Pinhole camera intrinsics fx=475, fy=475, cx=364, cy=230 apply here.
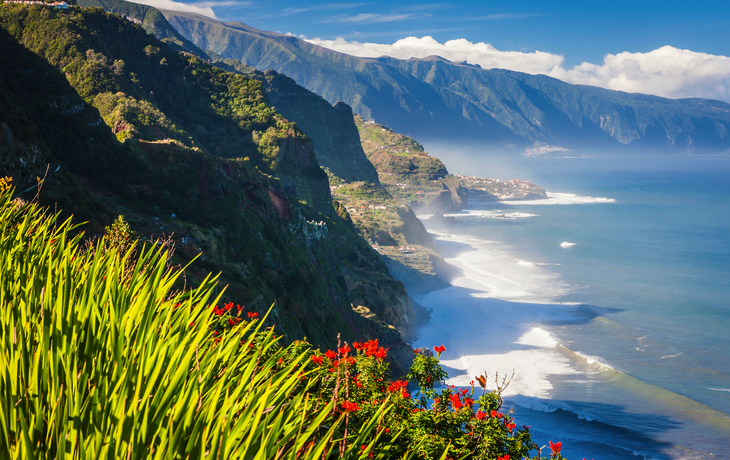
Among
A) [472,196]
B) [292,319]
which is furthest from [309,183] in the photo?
[472,196]

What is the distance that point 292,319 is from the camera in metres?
30.8

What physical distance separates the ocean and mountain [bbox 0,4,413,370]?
1095 centimetres

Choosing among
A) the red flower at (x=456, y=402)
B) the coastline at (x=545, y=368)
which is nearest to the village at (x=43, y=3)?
the coastline at (x=545, y=368)

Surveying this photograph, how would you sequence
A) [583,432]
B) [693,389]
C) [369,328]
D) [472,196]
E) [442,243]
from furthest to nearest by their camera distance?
[472,196] < [442,243] < [369,328] < [693,389] < [583,432]

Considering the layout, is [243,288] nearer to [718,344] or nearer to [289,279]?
[289,279]

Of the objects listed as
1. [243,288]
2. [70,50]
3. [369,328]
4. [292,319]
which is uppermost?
[70,50]

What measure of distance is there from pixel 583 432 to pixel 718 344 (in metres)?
28.0

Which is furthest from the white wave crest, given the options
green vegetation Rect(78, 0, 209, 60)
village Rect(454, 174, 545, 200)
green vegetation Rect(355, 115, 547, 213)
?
green vegetation Rect(78, 0, 209, 60)

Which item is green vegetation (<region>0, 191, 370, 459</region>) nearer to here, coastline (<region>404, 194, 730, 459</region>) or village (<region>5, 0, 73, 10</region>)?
coastline (<region>404, 194, 730, 459</region>)

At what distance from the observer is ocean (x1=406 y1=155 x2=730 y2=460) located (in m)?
34.5

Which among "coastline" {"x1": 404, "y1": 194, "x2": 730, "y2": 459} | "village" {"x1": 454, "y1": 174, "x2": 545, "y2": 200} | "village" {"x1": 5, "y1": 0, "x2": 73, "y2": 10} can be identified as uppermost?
A: "village" {"x1": 454, "y1": 174, "x2": 545, "y2": 200}

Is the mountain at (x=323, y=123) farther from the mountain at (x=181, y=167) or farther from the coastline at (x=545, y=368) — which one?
the coastline at (x=545, y=368)

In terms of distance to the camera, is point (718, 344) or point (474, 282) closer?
point (718, 344)

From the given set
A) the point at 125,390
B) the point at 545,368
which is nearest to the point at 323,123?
the point at 545,368
